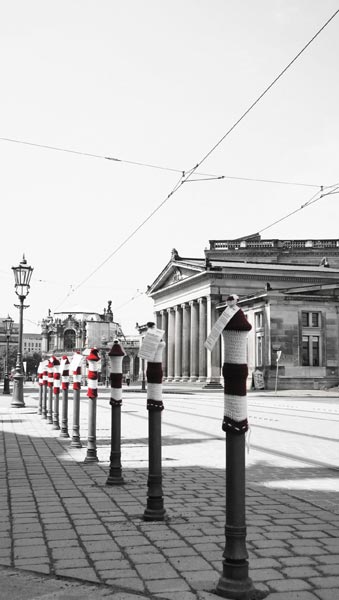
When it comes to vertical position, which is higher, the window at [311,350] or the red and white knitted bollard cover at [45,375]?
the window at [311,350]

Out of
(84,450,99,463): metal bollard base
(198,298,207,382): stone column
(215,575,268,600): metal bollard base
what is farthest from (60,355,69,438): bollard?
(198,298,207,382): stone column

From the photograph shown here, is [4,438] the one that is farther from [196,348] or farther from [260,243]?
[260,243]

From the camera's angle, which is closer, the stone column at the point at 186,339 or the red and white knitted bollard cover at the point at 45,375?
the red and white knitted bollard cover at the point at 45,375

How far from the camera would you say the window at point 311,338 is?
53.5 metres

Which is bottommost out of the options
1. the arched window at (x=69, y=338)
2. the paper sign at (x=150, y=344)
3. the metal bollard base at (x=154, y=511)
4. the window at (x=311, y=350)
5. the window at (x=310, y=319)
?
the metal bollard base at (x=154, y=511)

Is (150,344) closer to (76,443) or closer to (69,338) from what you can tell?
(76,443)

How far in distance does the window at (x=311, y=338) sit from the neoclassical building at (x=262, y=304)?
84 millimetres

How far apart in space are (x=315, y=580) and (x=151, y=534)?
4.63 ft

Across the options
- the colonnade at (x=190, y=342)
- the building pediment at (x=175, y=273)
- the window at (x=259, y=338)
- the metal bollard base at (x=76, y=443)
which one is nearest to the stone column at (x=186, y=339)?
the colonnade at (x=190, y=342)

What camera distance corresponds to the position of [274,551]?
4.29 m

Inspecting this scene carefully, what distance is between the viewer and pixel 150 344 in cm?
543

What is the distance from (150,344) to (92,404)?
3.18 metres

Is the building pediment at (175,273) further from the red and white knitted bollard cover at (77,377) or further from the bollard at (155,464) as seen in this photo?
the bollard at (155,464)

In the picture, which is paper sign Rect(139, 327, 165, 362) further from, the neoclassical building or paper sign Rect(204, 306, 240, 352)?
the neoclassical building
